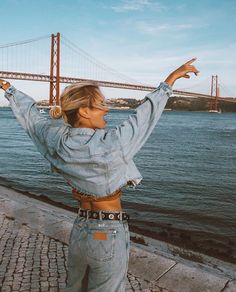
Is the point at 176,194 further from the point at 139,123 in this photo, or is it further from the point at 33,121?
the point at 139,123

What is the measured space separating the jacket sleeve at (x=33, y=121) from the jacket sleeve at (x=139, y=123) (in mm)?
254

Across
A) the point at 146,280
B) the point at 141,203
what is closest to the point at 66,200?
the point at 141,203

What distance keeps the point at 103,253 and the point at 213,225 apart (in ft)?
22.3

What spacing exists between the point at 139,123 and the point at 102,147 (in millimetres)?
155

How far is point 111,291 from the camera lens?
4.53 ft

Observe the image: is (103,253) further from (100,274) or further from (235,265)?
(235,265)

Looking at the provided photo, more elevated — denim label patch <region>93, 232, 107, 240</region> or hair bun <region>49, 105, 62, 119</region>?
hair bun <region>49, 105, 62, 119</region>

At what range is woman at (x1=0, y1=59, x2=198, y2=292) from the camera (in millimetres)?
1264

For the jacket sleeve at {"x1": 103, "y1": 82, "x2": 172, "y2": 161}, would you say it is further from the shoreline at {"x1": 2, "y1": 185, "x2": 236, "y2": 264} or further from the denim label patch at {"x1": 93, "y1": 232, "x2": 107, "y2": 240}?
the shoreline at {"x1": 2, "y1": 185, "x2": 236, "y2": 264}

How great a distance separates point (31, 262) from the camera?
3.75 m

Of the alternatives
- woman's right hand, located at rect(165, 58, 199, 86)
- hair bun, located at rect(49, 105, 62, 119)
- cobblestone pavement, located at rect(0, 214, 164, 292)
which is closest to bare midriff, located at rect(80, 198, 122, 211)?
hair bun, located at rect(49, 105, 62, 119)

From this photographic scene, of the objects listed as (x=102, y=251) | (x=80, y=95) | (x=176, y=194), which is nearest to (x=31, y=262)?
(x=102, y=251)

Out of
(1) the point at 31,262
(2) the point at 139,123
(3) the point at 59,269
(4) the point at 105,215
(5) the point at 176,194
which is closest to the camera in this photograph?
(2) the point at 139,123

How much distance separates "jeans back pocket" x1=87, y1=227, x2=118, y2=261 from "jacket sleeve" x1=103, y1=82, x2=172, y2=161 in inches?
12.4
